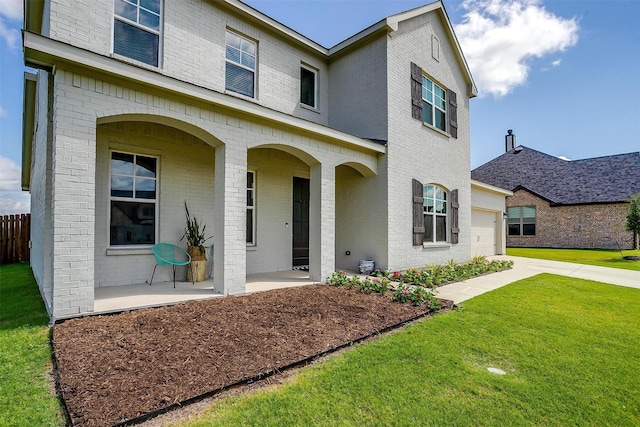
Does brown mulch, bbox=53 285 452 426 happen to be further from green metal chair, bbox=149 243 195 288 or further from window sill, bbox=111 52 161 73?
window sill, bbox=111 52 161 73

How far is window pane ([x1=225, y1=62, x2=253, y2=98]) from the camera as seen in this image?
7414 mm

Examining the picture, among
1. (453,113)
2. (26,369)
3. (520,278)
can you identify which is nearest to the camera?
(26,369)

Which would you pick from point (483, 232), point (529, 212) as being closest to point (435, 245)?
point (483, 232)

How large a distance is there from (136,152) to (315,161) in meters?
3.58

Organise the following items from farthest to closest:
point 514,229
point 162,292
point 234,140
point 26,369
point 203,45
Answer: point 514,229 → point 203,45 → point 234,140 → point 162,292 → point 26,369

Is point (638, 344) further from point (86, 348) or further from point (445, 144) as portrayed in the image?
point (445, 144)

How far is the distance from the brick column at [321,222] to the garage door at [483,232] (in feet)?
30.4

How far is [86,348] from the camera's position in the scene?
3.18m

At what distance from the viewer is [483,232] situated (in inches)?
577

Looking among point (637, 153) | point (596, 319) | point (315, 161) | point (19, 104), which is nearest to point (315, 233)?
point (315, 161)

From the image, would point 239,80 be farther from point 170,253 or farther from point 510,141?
point 510,141

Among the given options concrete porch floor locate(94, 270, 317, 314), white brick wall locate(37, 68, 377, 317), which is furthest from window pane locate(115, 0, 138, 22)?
concrete porch floor locate(94, 270, 317, 314)

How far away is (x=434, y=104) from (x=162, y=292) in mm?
9716

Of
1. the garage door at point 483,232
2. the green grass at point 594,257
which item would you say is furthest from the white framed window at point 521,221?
the garage door at point 483,232
